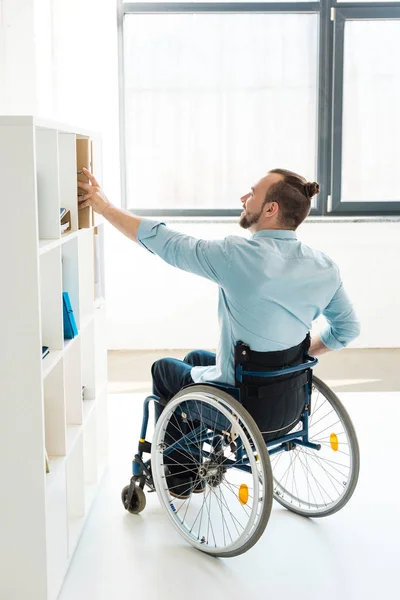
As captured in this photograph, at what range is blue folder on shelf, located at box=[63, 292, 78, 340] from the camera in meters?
2.42


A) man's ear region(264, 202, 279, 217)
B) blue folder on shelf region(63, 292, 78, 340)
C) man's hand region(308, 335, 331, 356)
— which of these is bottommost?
man's hand region(308, 335, 331, 356)

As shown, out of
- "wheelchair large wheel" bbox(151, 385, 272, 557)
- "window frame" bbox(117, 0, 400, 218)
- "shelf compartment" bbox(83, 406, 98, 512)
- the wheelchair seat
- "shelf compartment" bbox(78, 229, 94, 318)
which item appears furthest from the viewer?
"window frame" bbox(117, 0, 400, 218)

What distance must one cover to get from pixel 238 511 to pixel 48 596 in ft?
2.93

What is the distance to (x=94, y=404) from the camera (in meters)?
2.88

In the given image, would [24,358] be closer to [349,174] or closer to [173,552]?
[173,552]

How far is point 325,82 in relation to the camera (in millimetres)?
5293

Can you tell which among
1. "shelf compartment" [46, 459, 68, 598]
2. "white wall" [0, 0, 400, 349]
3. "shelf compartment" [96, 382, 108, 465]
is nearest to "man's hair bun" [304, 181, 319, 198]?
"shelf compartment" [46, 459, 68, 598]

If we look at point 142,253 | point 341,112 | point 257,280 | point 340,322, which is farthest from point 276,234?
point 341,112

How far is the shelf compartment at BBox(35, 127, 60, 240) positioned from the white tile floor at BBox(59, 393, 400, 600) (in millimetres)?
1017

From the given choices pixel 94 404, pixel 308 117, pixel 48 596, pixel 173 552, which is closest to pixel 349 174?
pixel 308 117

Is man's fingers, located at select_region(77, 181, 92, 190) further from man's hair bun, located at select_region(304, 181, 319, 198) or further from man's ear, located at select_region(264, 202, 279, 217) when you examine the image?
man's hair bun, located at select_region(304, 181, 319, 198)

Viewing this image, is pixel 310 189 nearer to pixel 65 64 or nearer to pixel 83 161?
pixel 83 161

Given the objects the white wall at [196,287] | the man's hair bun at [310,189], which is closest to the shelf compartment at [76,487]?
the man's hair bun at [310,189]

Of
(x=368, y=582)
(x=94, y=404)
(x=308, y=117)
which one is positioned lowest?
(x=368, y=582)
